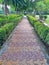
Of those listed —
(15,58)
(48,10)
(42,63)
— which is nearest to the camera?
(42,63)

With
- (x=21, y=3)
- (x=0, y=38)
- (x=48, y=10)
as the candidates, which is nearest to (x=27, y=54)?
(x=0, y=38)

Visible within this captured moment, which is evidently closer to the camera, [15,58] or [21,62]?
[21,62]

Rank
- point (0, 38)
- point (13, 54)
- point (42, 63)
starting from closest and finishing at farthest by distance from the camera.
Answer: point (42, 63) → point (13, 54) → point (0, 38)

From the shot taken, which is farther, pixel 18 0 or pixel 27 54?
pixel 18 0

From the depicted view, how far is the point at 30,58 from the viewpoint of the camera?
7.33 metres

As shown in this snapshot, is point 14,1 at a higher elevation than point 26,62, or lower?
higher

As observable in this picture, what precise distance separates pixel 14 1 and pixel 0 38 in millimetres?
16669

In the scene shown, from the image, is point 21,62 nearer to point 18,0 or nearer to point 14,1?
point 18,0

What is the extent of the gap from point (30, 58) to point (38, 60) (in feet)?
1.28

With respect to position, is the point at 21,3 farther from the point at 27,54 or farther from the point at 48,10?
the point at 48,10

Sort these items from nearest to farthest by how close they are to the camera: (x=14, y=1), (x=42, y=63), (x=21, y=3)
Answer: (x=42, y=63)
(x=21, y=3)
(x=14, y=1)

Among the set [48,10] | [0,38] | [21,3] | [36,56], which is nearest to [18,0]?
[21,3]

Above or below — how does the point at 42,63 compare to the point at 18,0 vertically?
below

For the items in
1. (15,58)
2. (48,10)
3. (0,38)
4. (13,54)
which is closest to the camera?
(15,58)
